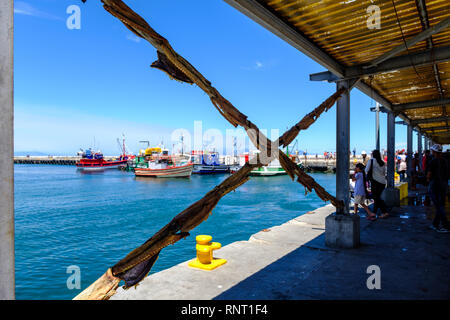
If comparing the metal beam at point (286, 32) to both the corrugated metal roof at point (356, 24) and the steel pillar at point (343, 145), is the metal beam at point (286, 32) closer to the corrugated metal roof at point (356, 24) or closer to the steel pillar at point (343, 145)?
the corrugated metal roof at point (356, 24)

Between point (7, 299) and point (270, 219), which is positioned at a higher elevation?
point (7, 299)

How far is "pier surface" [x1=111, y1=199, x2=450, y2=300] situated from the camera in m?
4.13

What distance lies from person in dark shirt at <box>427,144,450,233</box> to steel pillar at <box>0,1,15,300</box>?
8.31 m

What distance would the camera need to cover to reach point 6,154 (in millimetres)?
1337

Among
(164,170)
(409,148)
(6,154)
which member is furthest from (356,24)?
(164,170)

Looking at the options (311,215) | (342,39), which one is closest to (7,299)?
(342,39)

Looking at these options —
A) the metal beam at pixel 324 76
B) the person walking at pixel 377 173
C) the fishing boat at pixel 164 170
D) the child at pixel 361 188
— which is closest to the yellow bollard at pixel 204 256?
the metal beam at pixel 324 76

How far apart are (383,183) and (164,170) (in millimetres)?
57280

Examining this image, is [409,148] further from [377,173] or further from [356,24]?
[356,24]

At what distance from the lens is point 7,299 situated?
1.37m

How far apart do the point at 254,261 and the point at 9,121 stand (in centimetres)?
499

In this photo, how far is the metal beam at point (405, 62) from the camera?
5.70 meters
